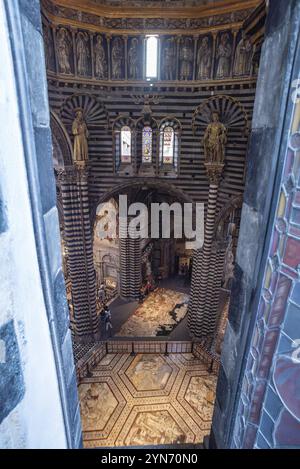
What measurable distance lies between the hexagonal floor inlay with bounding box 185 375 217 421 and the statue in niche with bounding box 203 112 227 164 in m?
7.31

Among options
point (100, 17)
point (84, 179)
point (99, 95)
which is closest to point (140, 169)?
point (84, 179)

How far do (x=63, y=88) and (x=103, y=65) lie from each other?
5.29 feet

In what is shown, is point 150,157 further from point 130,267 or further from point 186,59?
point 130,267

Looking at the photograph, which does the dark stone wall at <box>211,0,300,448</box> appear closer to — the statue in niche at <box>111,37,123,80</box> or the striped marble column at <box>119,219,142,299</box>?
the statue in niche at <box>111,37,123,80</box>

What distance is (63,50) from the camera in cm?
909

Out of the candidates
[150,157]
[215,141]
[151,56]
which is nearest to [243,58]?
[215,141]

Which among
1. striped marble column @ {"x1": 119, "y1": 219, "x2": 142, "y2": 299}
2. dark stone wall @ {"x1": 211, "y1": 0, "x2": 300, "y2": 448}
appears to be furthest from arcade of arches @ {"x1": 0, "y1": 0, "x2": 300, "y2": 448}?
dark stone wall @ {"x1": 211, "y1": 0, "x2": 300, "y2": 448}

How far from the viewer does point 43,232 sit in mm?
1445

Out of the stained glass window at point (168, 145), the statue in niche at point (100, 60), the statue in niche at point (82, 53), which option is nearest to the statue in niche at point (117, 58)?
the statue in niche at point (100, 60)

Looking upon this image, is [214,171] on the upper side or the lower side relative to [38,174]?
lower

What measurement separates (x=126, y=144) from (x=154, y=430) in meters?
9.29

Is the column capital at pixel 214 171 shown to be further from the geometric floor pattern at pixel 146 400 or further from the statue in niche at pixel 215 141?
the geometric floor pattern at pixel 146 400

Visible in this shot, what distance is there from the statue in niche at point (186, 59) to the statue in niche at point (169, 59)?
10.7 inches

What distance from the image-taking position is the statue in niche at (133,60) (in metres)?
9.61
